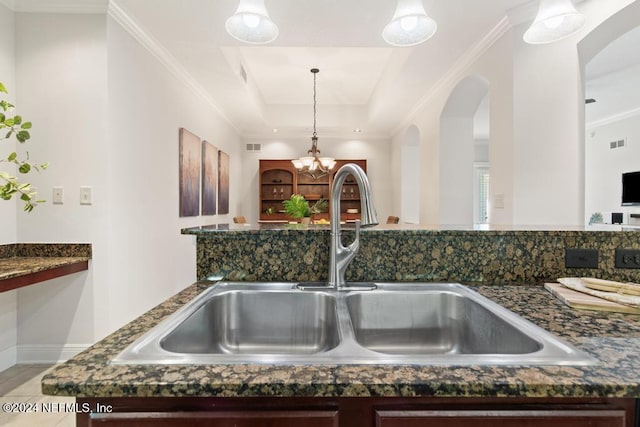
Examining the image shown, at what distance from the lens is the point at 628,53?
380 centimetres

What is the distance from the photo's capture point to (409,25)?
1.70 m

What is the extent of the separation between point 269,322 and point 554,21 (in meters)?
2.03

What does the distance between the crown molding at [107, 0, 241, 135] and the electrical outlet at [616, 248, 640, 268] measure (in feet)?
10.7

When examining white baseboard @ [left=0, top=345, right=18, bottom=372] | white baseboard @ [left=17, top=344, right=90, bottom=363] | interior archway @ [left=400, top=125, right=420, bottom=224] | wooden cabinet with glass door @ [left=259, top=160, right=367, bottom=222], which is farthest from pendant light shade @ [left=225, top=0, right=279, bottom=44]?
wooden cabinet with glass door @ [left=259, top=160, right=367, bottom=222]

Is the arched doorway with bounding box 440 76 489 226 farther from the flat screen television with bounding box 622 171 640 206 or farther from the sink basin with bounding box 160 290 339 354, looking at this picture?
the flat screen television with bounding box 622 171 640 206

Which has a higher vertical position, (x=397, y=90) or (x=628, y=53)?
(x=628, y=53)

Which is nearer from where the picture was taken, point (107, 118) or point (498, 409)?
point (498, 409)

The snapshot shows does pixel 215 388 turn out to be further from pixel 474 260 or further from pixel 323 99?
pixel 323 99

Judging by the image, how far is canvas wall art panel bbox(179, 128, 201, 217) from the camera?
3615mm

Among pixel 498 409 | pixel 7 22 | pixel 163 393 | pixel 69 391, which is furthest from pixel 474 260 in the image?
pixel 7 22

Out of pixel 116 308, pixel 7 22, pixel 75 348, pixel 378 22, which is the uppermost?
pixel 378 22

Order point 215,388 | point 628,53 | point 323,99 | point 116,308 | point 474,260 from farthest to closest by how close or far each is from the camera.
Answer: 1. point 323,99
2. point 628,53
3. point 116,308
4. point 474,260
5. point 215,388

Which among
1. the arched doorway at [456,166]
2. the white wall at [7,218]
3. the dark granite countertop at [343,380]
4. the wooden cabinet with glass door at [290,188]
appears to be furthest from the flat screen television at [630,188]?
the white wall at [7,218]

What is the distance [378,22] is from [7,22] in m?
2.73
